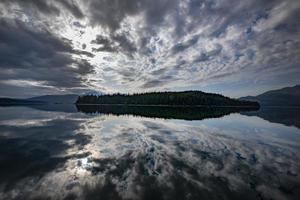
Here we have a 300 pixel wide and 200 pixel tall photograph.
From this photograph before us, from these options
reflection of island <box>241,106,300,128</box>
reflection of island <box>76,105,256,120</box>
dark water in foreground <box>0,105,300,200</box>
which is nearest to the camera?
dark water in foreground <box>0,105,300,200</box>

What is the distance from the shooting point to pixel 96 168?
9.76m

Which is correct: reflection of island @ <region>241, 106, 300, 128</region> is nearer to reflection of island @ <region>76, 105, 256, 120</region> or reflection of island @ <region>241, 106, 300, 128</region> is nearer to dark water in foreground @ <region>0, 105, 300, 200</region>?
reflection of island @ <region>76, 105, 256, 120</region>

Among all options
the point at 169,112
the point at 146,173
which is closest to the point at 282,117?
the point at 169,112

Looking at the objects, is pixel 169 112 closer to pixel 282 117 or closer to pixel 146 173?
pixel 282 117

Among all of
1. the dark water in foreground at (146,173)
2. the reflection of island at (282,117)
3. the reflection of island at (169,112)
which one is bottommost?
the dark water in foreground at (146,173)

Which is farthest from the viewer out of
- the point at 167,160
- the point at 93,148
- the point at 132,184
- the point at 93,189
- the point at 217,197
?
the point at 93,148

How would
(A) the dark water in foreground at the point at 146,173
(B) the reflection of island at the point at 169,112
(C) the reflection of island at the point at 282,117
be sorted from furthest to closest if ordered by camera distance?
(B) the reflection of island at the point at 169,112 < (C) the reflection of island at the point at 282,117 < (A) the dark water in foreground at the point at 146,173

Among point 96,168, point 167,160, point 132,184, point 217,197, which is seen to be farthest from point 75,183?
point 217,197

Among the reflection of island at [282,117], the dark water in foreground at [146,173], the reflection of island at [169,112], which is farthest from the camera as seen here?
the reflection of island at [169,112]

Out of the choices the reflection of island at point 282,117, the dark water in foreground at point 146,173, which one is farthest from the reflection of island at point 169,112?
the dark water in foreground at point 146,173

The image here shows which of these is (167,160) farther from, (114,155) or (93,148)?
(93,148)

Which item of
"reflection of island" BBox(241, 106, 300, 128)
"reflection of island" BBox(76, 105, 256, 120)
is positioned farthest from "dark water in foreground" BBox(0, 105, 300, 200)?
"reflection of island" BBox(241, 106, 300, 128)

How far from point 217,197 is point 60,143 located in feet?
52.7

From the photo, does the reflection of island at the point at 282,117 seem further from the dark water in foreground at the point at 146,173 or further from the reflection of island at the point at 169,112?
the dark water in foreground at the point at 146,173
